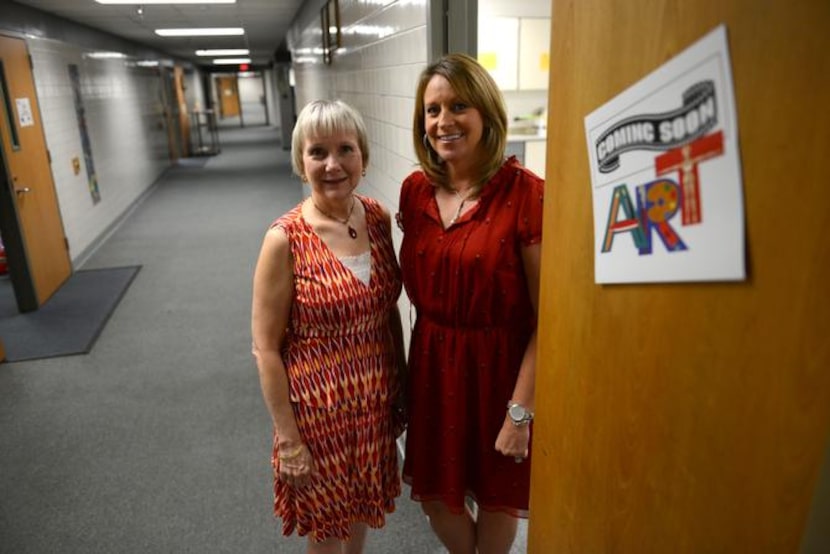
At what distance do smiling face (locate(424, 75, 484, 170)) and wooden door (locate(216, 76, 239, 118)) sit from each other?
30.4 metres

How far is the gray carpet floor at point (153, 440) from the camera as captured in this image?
2.24 metres

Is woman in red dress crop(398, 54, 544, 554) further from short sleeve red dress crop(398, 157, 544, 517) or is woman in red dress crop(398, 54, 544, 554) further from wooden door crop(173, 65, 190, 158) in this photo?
wooden door crop(173, 65, 190, 158)

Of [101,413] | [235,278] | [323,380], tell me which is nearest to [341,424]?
[323,380]

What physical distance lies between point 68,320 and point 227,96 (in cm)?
2912

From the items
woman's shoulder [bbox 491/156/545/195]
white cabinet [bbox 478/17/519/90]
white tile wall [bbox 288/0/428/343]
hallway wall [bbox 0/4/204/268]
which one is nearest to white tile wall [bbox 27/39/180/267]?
hallway wall [bbox 0/4/204/268]

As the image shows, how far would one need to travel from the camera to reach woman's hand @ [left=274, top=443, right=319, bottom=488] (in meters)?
1.48

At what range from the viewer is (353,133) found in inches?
57.5

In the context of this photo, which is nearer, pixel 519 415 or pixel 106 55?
pixel 519 415

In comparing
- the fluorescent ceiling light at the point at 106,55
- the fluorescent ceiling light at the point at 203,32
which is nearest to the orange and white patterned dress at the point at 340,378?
the fluorescent ceiling light at the point at 106,55

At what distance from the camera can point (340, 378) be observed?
1477mm

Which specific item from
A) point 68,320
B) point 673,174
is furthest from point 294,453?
point 68,320

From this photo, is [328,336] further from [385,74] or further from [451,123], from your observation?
[385,74]

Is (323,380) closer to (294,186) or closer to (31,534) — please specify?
(31,534)

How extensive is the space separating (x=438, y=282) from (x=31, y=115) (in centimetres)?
507
